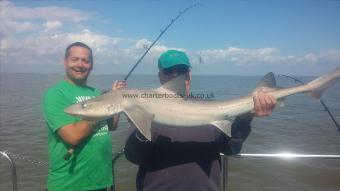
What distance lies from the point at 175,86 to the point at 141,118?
639mm

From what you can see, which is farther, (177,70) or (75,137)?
(177,70)

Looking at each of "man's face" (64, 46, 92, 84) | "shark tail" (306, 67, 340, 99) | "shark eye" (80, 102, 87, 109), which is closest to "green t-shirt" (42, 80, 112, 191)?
"man's face" (64, 46, 92, 84)

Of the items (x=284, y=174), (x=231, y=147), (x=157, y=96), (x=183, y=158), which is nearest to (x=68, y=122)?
(x=157, y=96)

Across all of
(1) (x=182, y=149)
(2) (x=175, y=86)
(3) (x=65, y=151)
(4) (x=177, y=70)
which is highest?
(4) (x=177, y=70)

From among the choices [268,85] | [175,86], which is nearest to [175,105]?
[175,86]

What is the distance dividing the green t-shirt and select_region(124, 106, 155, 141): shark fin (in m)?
0.73

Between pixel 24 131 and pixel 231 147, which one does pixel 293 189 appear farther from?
pixel 24 131

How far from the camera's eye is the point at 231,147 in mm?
3936

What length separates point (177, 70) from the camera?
406 centimetres

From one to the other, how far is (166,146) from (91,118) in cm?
103

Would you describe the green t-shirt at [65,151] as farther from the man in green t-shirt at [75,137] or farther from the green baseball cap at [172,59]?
the green baseball cap at [172,59]

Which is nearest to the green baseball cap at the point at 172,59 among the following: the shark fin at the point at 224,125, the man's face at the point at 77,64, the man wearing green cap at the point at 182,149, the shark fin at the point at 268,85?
the man wearing green cap at the point at 182,149

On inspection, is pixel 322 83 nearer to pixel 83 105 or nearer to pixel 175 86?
pixel 175 86

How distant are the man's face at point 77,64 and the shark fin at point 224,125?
197cm
